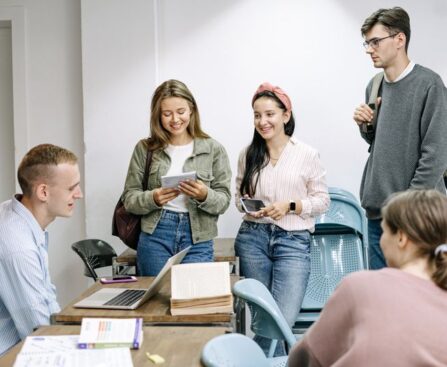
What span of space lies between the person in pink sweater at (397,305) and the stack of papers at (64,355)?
52 cm

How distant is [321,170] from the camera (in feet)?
11.8

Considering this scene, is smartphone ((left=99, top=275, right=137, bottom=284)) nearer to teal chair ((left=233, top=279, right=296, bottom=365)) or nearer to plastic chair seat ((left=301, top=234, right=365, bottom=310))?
teal chair ((left=233, top=279, right=296, bottom=365))

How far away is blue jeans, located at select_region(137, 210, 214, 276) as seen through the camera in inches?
130

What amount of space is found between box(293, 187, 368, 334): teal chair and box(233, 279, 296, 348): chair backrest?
156cm

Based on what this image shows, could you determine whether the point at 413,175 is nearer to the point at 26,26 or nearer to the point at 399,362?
the point at 399,362

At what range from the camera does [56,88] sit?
4.76 metres

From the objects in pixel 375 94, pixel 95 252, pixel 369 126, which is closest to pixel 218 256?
pixel 95 252

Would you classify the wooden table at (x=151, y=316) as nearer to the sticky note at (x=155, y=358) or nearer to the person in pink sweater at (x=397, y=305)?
the sticky note at (x=155, y=358)

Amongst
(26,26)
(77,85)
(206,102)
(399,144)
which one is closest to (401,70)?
(399,144)

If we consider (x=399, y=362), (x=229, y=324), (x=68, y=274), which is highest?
(x=399, y=362)

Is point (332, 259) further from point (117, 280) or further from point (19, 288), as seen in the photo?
point (19, 288)

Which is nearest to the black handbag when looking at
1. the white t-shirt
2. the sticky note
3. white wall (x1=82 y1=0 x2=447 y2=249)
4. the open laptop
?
the white t-shirt

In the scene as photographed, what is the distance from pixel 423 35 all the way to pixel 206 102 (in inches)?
61.4

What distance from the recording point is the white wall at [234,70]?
4.50m
